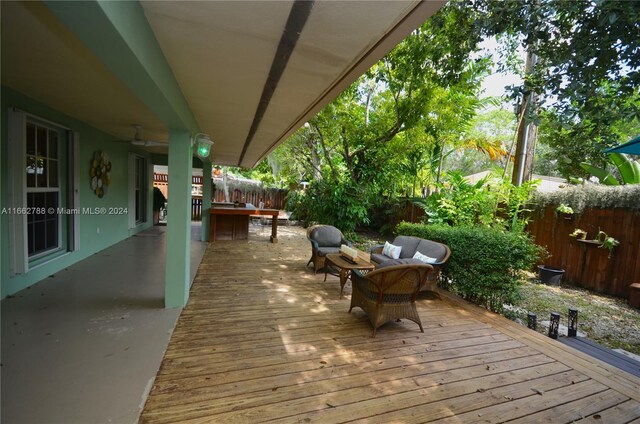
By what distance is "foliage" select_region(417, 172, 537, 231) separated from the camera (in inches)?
218

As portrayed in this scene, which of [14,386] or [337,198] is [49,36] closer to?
[14,386]

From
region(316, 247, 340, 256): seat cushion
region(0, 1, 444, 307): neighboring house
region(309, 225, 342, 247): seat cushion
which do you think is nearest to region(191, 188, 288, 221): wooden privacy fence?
region(0, 1, 444, 307): neighboring house

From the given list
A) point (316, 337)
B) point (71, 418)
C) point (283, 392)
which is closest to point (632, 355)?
point (316, 337)

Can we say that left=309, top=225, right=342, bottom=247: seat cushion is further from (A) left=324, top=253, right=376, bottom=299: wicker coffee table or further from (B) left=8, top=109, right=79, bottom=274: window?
(B) left=8, top=109, right=79, bottom=274: window

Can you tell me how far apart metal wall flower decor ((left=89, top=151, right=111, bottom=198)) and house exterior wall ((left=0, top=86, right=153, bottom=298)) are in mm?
89

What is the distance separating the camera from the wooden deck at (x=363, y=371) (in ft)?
6.60

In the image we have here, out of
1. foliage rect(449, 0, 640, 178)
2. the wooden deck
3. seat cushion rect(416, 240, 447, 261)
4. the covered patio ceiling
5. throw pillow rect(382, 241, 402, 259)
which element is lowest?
the wooden deck

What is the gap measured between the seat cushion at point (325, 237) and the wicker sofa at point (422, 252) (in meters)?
0.73

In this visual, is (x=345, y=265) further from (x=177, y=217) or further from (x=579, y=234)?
(x=579, y=234)

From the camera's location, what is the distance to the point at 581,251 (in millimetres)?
5863

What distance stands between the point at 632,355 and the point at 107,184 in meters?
8.34

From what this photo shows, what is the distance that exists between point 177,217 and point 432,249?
3637 mm

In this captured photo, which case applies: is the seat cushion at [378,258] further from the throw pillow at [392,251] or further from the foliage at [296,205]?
the foliage at [296,205]

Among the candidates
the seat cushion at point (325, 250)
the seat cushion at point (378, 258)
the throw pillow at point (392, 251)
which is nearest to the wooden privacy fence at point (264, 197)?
the seat cushion at point (325, 250)
